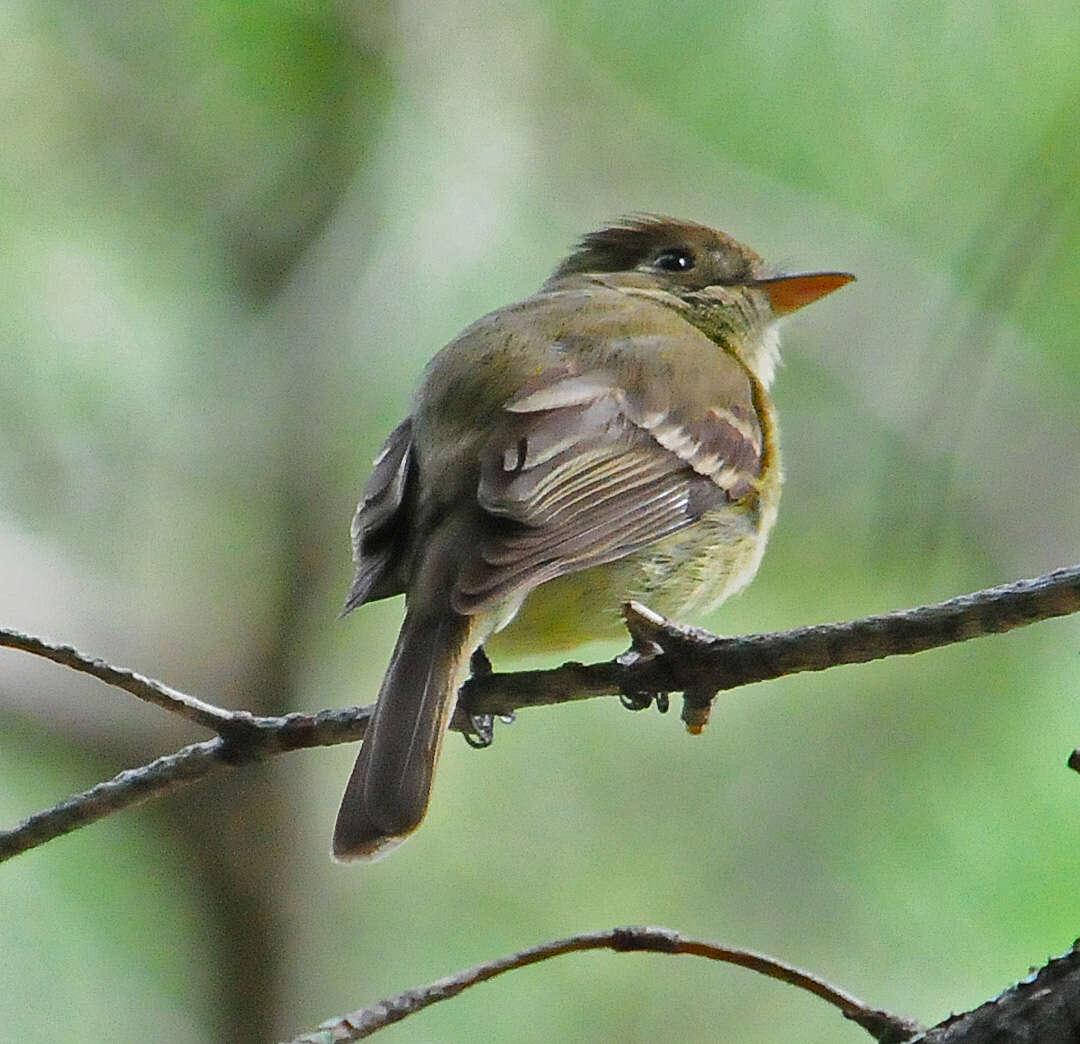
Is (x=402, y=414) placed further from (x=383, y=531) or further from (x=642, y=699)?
(x=642, y=699)

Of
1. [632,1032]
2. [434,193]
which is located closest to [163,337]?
[434,193]

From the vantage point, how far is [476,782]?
4793 millimetres

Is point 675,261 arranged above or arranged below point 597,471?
above

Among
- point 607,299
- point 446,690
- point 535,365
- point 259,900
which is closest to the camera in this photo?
point 446,690

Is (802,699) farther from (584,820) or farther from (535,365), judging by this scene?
(535,365)

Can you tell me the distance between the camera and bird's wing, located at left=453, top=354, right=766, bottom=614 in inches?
99.1

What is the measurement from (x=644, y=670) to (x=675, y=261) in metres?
2.27

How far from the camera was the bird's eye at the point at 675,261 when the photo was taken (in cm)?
414

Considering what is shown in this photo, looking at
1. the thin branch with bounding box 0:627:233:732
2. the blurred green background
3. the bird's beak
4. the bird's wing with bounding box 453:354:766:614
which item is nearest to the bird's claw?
the bird's wing with bounding box 453:354:766:614

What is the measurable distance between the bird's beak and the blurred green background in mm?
330

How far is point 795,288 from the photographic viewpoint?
3941 mm

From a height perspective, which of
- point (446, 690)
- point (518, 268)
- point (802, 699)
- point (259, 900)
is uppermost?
point (518, 268)

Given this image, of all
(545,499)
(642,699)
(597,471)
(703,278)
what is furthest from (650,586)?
(703,278)

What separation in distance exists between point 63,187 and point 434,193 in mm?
1190
